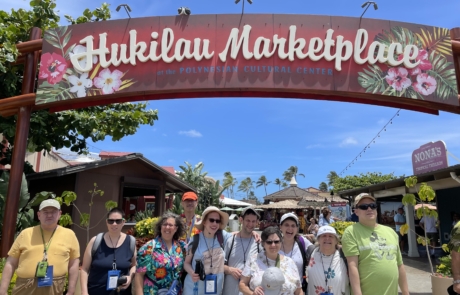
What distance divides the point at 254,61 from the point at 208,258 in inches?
152

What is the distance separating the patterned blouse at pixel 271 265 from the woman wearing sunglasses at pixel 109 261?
122 cm

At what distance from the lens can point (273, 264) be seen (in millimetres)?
3178

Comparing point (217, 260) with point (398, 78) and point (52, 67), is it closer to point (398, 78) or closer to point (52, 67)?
point (398, 78)

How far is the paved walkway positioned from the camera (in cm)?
693

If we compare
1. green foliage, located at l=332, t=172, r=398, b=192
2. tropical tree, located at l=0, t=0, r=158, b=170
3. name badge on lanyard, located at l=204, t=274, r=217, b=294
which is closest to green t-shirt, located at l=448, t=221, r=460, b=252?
name badge on lanyard, located at l=204, t=274, r=217, b=294

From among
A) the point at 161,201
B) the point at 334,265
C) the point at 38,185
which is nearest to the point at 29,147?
the point at 38,185

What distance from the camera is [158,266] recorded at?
3.32 meters

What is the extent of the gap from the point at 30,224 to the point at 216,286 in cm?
511

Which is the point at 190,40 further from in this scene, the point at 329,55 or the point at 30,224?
the point at 30,224

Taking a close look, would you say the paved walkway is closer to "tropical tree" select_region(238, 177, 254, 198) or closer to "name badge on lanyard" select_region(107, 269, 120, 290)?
"name badge on lanyard" select_region(107, 269, 120, 290)

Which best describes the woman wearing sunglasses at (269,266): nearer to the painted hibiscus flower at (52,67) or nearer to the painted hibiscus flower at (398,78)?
the painted hibiscus flower at (398,78)

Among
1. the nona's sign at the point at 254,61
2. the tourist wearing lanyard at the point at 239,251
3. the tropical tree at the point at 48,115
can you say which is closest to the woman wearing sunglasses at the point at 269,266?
the tourist wearing lanyard at the point at 239,251

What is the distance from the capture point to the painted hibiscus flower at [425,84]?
612 centimetres

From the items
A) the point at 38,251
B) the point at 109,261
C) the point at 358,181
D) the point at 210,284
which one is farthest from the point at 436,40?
Answer: the point at 358,181
